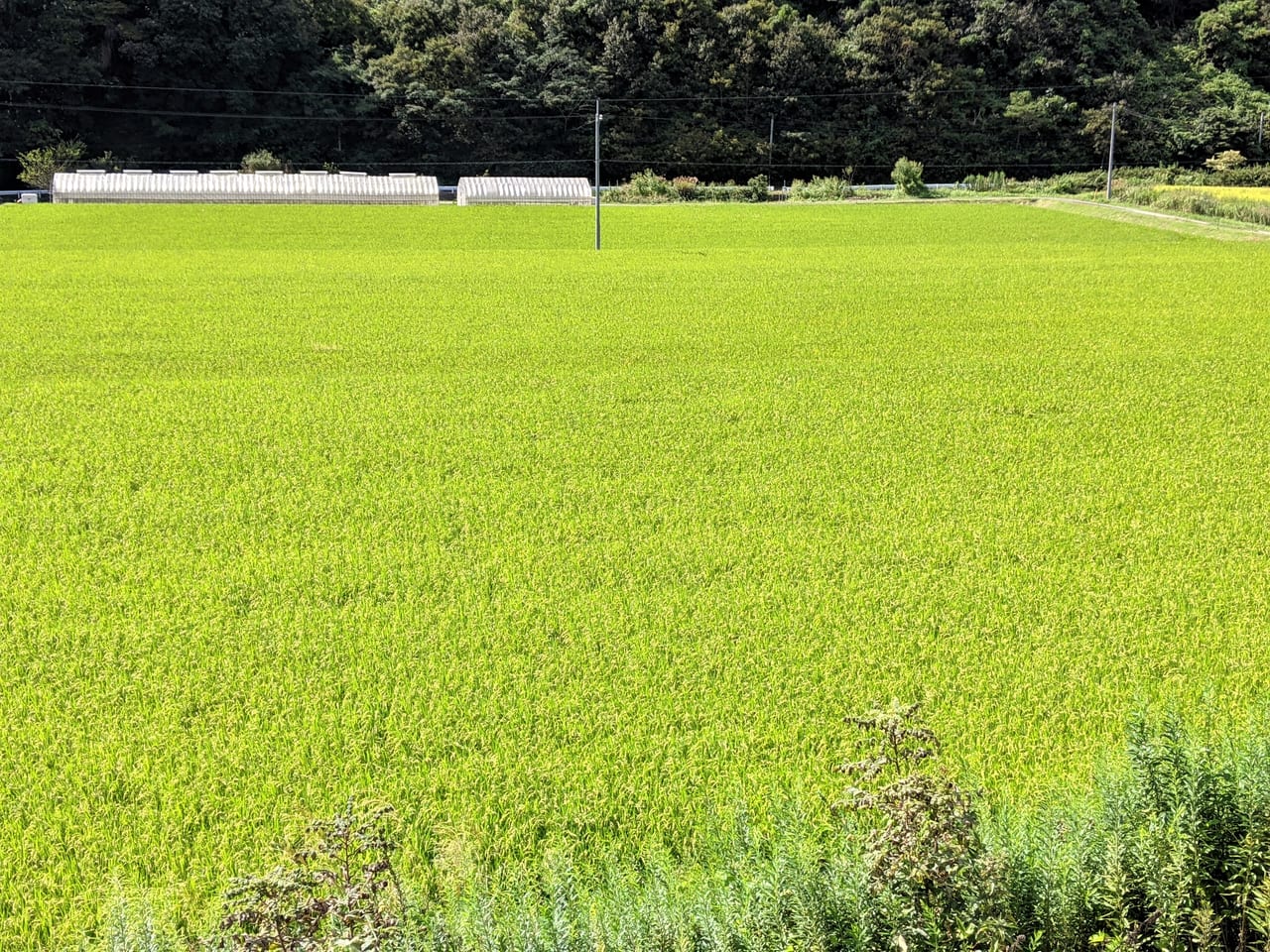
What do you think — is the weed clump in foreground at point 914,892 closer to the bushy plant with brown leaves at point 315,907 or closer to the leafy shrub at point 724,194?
the bushy plant with brown leaves at point 315,907

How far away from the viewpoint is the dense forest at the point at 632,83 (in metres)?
46.5

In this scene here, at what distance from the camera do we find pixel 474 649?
4.52 m

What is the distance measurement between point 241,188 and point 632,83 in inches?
816

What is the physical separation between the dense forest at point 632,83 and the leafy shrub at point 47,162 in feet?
4.78

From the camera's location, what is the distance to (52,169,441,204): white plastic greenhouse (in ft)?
122

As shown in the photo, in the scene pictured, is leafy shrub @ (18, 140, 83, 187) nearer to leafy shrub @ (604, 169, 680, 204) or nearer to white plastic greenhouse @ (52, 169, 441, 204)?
white plastic greenhouse @ (52, 169, 441, 204)

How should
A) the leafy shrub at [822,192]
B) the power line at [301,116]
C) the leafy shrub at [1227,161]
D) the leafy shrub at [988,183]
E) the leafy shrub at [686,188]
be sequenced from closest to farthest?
the leafy shrub at [686,188], the leafy shrub at [822,192], the power line at [301,116], the leafy shrub at [988,183], the leafy shrub at [1227,161]

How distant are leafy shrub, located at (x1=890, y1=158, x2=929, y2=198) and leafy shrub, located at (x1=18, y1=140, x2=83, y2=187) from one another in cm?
3360

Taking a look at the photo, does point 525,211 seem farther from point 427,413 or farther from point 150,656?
point 150,656

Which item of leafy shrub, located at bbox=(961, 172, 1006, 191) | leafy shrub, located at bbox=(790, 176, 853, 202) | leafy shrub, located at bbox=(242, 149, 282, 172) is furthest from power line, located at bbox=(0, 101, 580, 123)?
leafy shrub, located at bbox=(961, 172, 1006, 191)

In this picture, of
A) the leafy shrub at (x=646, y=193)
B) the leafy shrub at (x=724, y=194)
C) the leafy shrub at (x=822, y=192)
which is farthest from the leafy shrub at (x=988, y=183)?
the leafy shrub at (x=646, y=193)

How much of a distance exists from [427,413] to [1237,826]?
7059 millimetres

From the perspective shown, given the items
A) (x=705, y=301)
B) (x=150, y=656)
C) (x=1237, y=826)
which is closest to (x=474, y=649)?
(x=150, y=656)

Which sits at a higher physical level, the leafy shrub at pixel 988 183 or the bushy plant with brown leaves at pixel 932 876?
the leafy shrub at pixel 988 183
